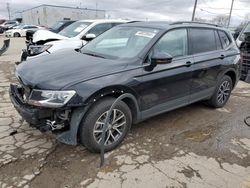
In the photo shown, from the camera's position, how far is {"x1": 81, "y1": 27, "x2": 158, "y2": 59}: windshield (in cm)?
380

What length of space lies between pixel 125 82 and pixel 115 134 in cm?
74

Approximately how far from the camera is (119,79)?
131 inches

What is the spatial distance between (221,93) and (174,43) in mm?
1804

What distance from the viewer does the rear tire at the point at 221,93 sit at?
5.09 m

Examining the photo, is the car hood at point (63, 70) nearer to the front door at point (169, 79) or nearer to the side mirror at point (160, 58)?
the side mirror at point (160, 58)

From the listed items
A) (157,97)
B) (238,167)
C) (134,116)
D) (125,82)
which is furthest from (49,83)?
(238,167)

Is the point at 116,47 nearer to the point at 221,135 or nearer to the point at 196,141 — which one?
the point at 196,141

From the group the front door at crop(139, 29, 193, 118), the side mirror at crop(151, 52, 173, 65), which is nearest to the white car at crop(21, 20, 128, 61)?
the front door at crop(139, 29, 193, 118)

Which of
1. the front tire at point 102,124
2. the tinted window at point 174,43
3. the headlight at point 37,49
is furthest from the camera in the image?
the headlight at point 37,49

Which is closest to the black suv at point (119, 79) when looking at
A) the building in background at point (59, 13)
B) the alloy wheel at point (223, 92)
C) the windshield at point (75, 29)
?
the alloy wheel at point (223, 92)

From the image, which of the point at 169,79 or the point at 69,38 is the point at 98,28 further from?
the point at 169,79

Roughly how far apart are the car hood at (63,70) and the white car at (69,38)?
335cm

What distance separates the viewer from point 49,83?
3.02 meters

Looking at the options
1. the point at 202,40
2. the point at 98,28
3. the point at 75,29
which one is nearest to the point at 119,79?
the point at 202,40
